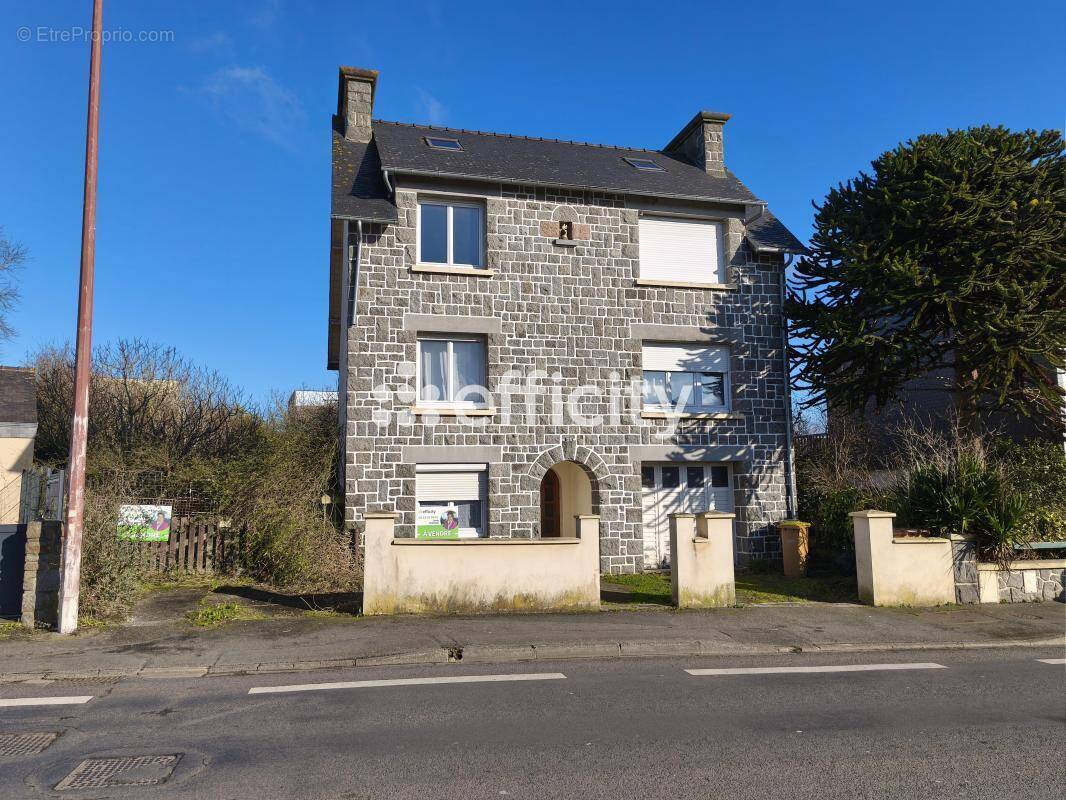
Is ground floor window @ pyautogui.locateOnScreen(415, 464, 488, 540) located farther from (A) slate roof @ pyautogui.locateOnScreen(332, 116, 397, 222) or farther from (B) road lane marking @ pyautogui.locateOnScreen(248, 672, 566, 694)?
(B) road lane marking @ pyautogui.locateOnScreen(248, 672, 566, 694)

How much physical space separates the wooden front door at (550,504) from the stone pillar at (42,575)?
9412 millimetres

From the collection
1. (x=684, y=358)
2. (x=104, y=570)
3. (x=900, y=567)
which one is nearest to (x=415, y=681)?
(x=104, y=570)

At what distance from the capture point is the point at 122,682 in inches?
279

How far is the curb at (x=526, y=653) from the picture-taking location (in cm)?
740

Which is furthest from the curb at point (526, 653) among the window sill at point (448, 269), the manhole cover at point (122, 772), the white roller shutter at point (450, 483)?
the window sill at point (448, 269)

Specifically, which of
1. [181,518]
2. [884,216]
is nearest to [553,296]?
[884,216]

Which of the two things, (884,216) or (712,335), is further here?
(712,335)

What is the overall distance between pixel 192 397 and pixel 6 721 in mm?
14327

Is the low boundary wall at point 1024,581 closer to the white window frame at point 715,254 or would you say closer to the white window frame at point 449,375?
the white window frame at point 715,254

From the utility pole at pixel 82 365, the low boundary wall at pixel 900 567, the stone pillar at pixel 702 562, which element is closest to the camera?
the utility pole at pixel 82 365

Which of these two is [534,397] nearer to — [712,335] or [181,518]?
[712,335]

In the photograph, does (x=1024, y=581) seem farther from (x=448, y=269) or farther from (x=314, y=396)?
(x=314, y=396)

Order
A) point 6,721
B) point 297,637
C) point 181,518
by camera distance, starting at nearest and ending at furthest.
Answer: point 6,721
point 297,637
point 181,518

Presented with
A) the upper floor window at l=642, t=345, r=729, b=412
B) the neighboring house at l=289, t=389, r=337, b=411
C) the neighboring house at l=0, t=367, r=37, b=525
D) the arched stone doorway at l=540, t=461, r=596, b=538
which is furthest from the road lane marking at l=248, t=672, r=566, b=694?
the neighboring house at l=289, t=389, r=337, b=411
